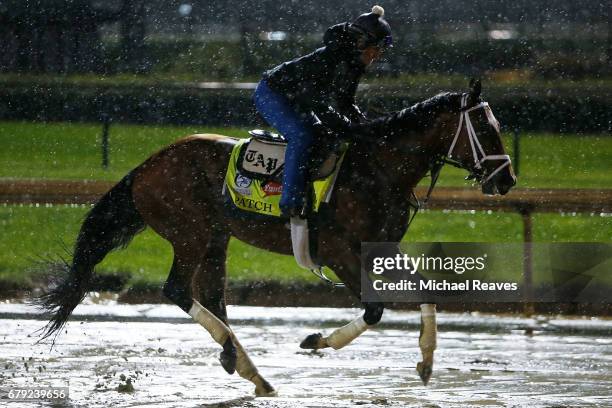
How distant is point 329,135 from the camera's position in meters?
7.54

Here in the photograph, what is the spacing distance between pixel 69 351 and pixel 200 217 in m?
1.36

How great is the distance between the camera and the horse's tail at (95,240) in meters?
8.27

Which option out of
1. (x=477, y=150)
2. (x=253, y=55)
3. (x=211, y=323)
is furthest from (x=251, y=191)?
(x=253, y=55)

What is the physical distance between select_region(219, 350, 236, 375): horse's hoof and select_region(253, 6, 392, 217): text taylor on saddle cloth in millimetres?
864

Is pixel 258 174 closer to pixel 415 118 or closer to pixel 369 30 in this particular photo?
pixel 415 118

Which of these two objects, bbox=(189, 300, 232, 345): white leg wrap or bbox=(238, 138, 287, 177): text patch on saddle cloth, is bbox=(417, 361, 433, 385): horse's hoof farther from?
bbox=(238, 138, 287, 177): text patch on saddle cloth

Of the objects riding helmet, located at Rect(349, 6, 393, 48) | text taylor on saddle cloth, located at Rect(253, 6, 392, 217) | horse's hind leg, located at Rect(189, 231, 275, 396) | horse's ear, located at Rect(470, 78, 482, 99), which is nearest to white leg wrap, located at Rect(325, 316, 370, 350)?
text taylor on saddle cloth, located at Rect(253, 6, 392, 217)

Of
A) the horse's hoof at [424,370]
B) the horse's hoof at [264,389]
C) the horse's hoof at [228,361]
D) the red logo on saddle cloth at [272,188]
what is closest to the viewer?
the horse's hoof at [424,370]

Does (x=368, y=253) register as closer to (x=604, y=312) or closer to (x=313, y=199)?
(x=313, y=199)

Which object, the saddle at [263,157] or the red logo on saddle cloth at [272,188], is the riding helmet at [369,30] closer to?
the saddle at [263,157]

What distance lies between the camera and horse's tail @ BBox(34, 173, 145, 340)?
27.1ft

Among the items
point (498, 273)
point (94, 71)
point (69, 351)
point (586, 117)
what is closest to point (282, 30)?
point (94, 71)

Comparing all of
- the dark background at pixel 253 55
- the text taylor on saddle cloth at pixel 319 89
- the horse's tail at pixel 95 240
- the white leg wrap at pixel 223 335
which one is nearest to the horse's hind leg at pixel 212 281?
the white leg wrap at pixel 223 335

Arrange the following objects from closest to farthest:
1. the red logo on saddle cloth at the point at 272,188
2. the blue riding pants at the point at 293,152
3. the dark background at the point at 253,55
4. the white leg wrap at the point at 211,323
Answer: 1. the blue riding pants at the point at 293,152
2. the white leg wrap at the point at 211,323
3. the red logo on saddle cloth at the point at 272,188
4. the dark background at the point at 253,55
